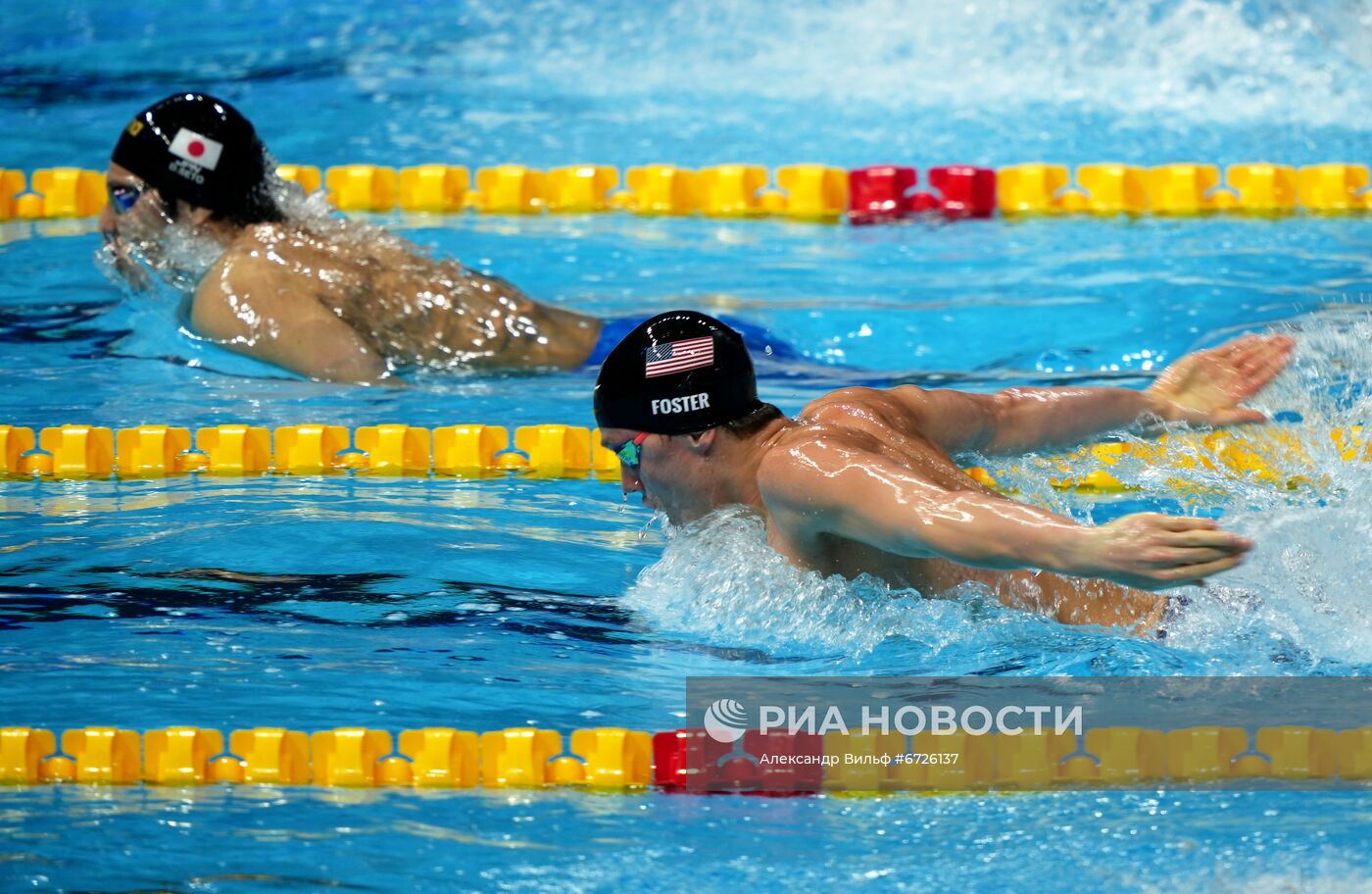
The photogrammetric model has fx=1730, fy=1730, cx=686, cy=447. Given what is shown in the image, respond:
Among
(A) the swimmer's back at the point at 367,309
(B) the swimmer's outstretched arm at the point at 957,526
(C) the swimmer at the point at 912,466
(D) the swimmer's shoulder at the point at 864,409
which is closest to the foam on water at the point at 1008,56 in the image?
(A) the swimmer's back at the point at 367,309

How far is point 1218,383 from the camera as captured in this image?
12.1ft

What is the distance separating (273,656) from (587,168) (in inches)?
153

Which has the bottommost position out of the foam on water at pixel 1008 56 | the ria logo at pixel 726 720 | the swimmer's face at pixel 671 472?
the ria logo at pixel 726 720

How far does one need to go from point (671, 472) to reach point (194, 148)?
2.16 meters

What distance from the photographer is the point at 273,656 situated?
3.20 m

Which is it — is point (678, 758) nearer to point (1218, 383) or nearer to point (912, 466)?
point (912, 466)

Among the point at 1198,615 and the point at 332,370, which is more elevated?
the point at 332,370

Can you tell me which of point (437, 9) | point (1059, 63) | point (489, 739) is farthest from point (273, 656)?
point (437, 9)

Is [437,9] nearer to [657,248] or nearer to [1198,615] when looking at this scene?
[657,248]

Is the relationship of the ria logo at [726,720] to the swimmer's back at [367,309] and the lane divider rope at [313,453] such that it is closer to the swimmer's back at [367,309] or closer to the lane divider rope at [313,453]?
the lane divider rope at [313,453]

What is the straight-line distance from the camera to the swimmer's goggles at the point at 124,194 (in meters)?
4.65

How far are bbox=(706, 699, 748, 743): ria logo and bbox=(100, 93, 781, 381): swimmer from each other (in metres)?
1.97

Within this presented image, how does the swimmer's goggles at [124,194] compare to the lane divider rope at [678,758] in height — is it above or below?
above

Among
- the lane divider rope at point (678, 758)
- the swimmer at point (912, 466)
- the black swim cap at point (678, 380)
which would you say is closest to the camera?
the swimmer at point (912, 466)
